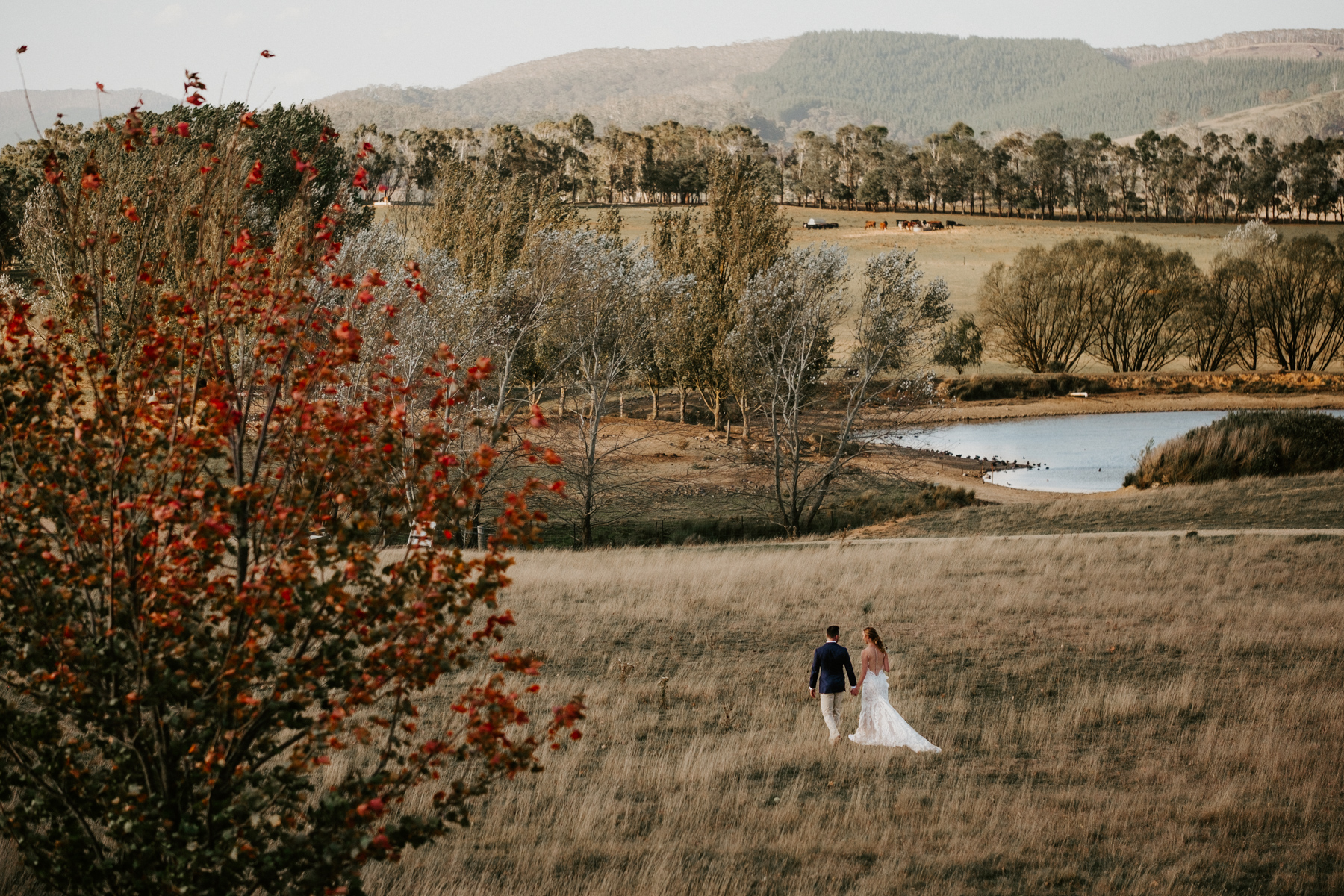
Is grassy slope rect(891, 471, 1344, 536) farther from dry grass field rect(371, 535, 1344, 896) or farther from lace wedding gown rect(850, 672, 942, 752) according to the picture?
lace wedding gown rect(850, 672, 942, 752)

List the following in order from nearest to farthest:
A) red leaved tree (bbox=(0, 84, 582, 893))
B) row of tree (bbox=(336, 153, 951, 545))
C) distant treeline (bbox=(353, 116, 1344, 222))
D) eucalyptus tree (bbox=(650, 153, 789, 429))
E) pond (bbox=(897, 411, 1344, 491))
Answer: red leaved tree (bbox=(0, 84, 582, 893)), row of tree (bbox=(336, 153, 951, 545)), pond (bbox=(897, 411, 1344, 491)), eucalyptus tree (bbox=(650, 153, 789, 429)), distant treeline (bbox=(353, 116, 1344, 222))

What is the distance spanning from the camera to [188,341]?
5.87 metres

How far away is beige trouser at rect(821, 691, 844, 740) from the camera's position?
482 inches

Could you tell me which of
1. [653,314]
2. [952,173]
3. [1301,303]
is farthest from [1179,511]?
[952,173]

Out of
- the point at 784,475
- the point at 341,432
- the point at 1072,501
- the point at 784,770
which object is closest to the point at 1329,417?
the point at 1072,501

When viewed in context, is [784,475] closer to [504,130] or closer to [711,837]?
[711,837]

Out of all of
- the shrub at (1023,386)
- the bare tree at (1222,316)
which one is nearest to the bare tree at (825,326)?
the shrub at (1023,386)

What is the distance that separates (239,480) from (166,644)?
2.96 ft

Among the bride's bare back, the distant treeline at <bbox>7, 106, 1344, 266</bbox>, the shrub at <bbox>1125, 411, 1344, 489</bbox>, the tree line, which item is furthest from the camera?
the distant treeline at <bbox>7, 106, 1344, 266</bbox>

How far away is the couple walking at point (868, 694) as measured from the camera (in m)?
12.0

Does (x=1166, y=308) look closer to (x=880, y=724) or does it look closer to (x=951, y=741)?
(x=951, y=741)

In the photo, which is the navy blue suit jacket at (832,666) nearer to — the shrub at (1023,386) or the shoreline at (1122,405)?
the shoreline at (1122,405)

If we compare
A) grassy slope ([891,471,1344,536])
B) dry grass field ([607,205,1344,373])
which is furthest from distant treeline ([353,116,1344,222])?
grassy slope ([891,471,1344,536])

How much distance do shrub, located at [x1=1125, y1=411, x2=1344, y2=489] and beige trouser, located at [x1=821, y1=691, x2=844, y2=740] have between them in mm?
28900
